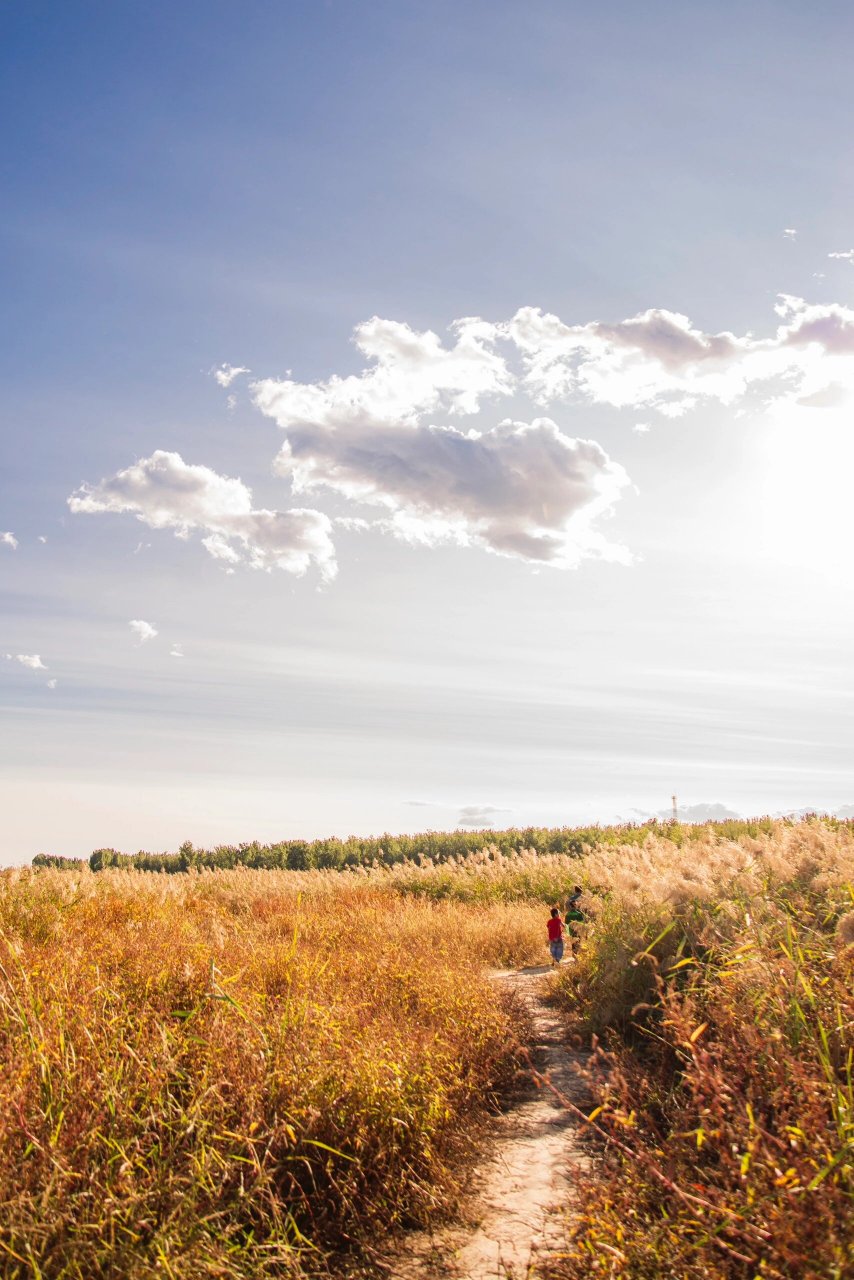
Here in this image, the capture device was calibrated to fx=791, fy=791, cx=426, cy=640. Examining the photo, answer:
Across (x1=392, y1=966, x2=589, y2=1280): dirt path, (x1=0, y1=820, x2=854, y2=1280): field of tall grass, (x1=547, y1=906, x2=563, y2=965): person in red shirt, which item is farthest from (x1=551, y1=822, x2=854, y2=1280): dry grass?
(x1=547, y1=906, x2=563, y2=965): person in red shirt

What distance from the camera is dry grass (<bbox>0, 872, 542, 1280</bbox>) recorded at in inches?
161

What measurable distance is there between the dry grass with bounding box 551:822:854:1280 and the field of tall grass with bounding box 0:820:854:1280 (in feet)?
0.08

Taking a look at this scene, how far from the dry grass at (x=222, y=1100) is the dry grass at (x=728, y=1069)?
1293mm

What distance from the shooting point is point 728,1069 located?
5.39 meters

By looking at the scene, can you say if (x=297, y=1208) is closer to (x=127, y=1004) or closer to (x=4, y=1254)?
(x=4, y=1254)

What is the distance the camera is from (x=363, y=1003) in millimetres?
6859

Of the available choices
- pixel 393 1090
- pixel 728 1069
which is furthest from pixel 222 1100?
pixel 728 1069

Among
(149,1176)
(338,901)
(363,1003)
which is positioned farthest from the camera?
(338,901)

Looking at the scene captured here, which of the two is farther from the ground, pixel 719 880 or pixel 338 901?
pixel 719 880

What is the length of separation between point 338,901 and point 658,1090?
1140cm

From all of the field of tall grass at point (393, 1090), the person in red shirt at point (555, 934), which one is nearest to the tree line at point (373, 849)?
the person in red shirt at point (555, 934)

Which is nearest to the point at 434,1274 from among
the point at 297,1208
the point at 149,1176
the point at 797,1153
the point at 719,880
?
the point at 297,1208

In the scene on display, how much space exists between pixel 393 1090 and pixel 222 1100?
3.99ft

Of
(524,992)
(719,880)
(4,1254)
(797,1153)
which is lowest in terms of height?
(524,992)
